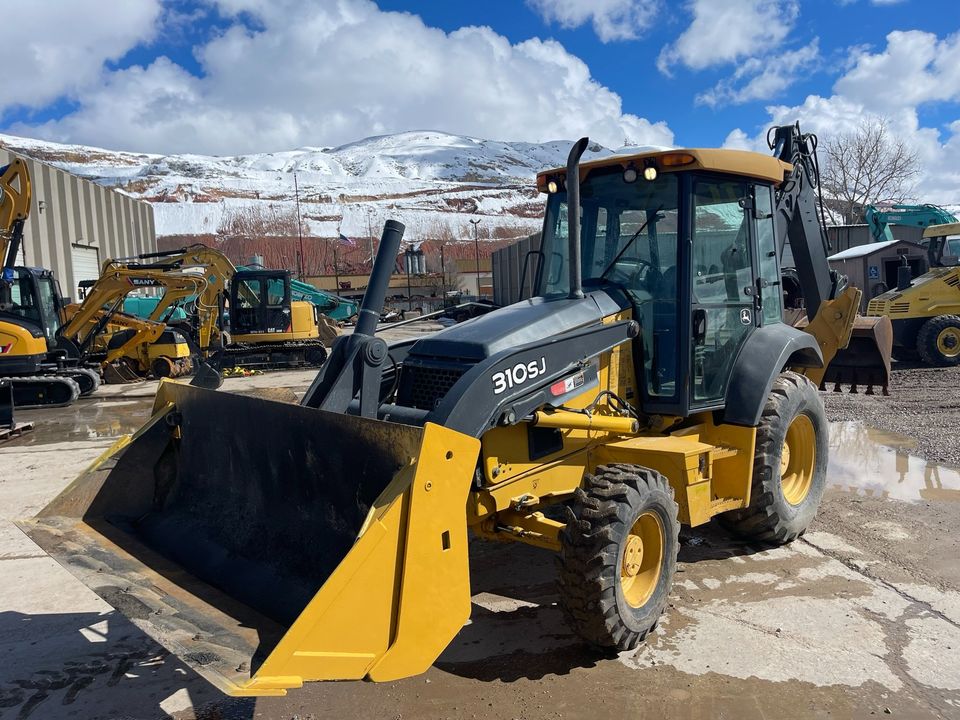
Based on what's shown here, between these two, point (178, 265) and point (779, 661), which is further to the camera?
point (178, 265)

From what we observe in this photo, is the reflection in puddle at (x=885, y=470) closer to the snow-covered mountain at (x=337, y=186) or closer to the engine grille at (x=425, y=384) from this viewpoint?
the engine grille at (x=425, y=384)

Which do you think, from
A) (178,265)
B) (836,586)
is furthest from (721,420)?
(178,265)

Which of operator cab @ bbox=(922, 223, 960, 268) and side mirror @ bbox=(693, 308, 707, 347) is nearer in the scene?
side mirror @ bbox=(693, 308, 707, 347)

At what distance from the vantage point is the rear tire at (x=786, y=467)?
4.78 meters

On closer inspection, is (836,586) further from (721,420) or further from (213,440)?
(213,440)

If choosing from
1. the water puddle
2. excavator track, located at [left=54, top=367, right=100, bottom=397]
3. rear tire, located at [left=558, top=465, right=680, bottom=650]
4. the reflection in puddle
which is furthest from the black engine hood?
excavator track, located at [left=54, top=367, right=100, bottom=397]

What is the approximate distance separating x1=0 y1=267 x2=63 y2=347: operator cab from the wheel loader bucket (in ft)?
34.0

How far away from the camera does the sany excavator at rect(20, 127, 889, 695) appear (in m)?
2.84

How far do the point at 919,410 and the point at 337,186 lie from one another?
98393 millimetres

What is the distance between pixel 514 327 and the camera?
13.0 ft

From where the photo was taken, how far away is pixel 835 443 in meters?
8.07

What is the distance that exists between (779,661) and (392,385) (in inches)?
94.5

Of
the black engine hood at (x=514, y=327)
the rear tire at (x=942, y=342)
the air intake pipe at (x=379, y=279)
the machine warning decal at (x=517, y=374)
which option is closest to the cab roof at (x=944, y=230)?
the rear tire at (x=942, y=342)

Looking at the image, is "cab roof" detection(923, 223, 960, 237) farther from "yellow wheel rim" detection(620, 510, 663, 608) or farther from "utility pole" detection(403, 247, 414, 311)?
"utility pole" detection(403, 247, 414, 311)
